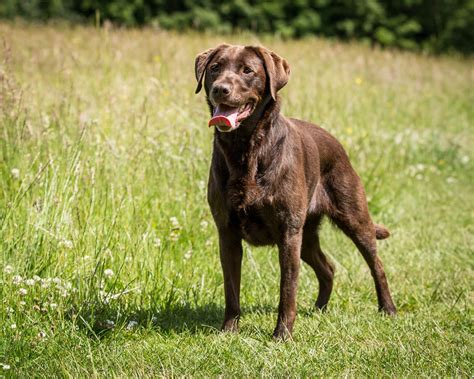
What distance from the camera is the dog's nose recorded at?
388 centimetres

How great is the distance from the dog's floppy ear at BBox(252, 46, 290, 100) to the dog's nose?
0.96 ft

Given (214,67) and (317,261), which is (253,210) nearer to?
(214,67)

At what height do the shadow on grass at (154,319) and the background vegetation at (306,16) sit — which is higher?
the shadow on grass at (154,319)

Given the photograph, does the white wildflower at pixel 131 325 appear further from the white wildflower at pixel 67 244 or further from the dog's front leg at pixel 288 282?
the dog's front leg at pixel 288 282

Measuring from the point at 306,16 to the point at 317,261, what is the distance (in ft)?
63.4

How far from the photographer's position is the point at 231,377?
347 centimetres

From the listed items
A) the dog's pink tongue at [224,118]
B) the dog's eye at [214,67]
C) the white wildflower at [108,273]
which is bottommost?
the white wildflower at [108,273]

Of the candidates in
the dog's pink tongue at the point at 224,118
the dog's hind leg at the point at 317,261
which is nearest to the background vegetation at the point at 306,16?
the dog's hind leg at the point at 317,261

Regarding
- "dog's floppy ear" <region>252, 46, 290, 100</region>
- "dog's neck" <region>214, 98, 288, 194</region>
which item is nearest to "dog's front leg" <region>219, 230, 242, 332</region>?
"dog's neck" <region>214, 98, 288, 194</region>

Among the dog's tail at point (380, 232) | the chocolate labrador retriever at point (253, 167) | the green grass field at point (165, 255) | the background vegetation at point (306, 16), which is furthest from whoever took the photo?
the background vegetation at point (306, 16)

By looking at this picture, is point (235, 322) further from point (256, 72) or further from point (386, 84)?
point (386, 84)

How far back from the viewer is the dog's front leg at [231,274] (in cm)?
427

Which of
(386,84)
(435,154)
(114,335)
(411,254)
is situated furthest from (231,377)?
(386,84)

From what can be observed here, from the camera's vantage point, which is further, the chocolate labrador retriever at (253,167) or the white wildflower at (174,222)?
the white wildflower at (174,222)
